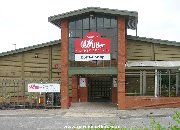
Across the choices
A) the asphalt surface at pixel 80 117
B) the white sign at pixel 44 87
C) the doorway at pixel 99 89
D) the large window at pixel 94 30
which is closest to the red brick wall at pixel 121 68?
the large window at pixel 94 30

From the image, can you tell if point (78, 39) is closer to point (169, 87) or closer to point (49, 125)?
point (169, 87)

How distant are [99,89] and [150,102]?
6779mm

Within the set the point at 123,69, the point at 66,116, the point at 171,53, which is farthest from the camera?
the point at 171,53

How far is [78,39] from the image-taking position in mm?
30484

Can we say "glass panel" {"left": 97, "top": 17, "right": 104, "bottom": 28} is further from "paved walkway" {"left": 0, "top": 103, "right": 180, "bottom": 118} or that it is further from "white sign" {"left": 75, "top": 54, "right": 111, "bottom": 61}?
"paved walkway" {"left": 0, "top": 103, "right": 180, "bottom": 118}

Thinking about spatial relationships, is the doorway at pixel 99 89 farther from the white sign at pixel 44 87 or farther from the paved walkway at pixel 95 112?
the white sign at pixel 44 87

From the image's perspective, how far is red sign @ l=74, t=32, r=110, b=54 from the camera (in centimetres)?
3012

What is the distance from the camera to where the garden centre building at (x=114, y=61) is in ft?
98.3

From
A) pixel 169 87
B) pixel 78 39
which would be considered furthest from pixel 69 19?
pixel 169 87

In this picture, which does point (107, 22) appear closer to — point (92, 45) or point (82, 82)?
point (92, 45)

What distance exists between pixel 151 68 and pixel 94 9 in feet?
22.0

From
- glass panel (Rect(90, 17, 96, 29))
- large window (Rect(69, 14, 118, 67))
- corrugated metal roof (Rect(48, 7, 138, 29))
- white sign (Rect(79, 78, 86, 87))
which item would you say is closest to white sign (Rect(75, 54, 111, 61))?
large window (Rect(69, 14, 118, 67))

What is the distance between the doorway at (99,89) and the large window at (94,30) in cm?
476

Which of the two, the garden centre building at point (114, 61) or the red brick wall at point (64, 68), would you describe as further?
the red brick wall at point (64, 68)
